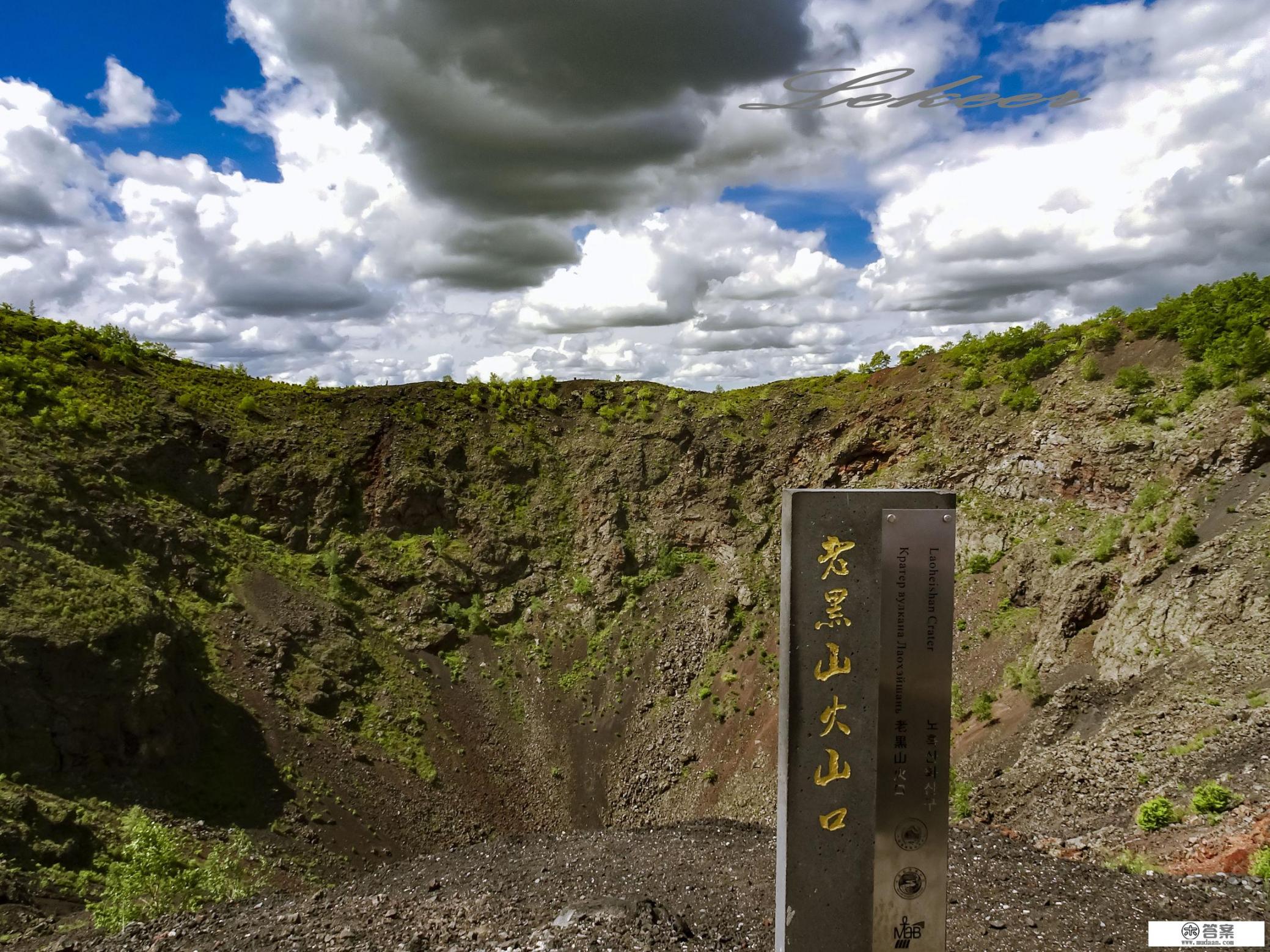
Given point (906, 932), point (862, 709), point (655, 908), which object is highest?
point (862, 709)

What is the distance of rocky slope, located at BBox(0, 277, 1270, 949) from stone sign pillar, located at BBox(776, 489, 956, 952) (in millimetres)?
8622

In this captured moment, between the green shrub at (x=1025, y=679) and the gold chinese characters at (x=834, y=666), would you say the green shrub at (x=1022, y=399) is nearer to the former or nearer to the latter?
the green shrub at (x=1025, y=679)

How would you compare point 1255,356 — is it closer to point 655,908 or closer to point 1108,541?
point 1108,541

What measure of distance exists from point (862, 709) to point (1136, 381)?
23201 mm

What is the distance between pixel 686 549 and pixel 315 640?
634 inches

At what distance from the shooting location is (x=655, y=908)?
10.2 meters

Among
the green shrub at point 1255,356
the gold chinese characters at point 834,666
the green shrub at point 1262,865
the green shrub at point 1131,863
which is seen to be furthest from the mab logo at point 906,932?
the green shrub at point 1255,356

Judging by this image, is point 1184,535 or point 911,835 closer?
point 911,835

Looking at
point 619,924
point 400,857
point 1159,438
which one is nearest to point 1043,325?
point 1159,438

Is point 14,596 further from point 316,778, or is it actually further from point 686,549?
point 686,549

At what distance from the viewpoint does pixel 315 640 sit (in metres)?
27.7

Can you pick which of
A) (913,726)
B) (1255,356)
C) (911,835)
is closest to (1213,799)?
(911,835)

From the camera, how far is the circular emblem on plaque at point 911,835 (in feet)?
20.3

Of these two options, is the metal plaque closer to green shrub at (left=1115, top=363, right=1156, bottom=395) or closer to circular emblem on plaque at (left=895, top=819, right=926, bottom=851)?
circular emblem on plaque at (left=895, top=819, right=926, bottom=851)
